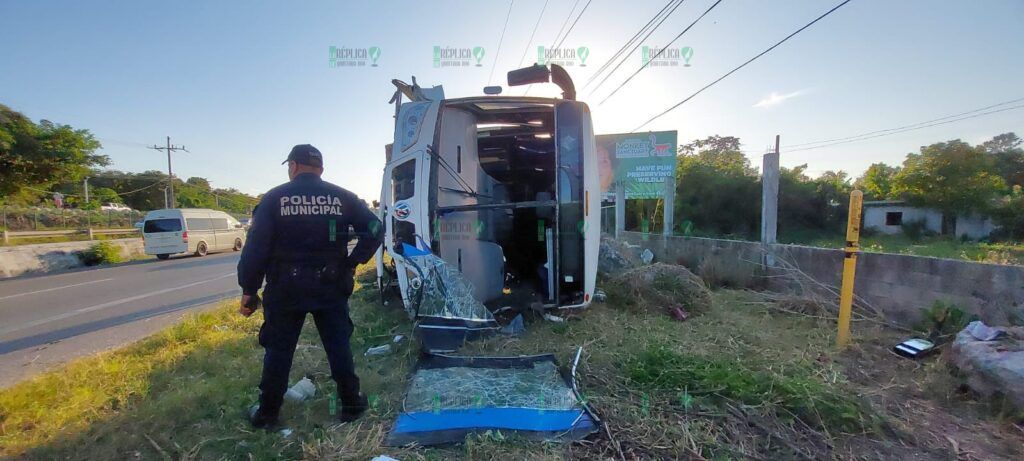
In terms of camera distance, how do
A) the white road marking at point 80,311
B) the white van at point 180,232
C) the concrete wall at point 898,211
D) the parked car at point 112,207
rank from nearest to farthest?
the white road marking at point 80,311 → the white van at point 180,232 → the concrete wall at point 898,211 → the parked car at point 112,207

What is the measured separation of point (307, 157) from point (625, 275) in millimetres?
3985

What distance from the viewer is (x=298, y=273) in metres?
2.35

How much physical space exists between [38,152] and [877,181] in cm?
4023

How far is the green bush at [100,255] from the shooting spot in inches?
531

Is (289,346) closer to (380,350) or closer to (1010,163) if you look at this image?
(380,350)

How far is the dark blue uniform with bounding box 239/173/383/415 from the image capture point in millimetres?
2309

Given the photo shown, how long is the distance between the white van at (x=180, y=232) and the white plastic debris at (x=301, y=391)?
14.7 m

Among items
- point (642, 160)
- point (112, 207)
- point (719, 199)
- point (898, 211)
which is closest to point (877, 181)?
point (898, 211)

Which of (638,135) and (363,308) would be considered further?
(638,135)

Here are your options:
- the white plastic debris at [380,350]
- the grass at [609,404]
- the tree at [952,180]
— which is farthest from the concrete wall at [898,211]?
the white plastic debris at [380,350]

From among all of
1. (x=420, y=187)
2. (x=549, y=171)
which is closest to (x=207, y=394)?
(x=420, y=187)

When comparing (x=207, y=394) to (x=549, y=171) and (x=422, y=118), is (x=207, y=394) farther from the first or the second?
(x=549, y=171)

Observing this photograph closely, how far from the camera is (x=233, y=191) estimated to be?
70.7 m

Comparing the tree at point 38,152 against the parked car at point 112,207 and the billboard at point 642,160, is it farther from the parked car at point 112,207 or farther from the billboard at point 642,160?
the parked car at point 112,207
